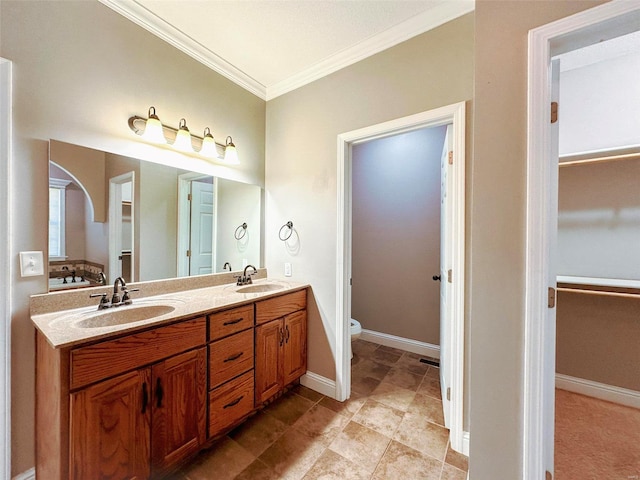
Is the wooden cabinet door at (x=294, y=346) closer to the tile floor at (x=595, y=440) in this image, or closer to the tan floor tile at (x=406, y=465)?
the tan floor tile at (x=406, y=465)

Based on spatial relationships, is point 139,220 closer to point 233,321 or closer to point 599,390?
point 233,321

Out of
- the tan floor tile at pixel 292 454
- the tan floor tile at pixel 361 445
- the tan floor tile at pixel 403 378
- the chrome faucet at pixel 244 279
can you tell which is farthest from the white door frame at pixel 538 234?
the chrome faucet at pixel 244 279

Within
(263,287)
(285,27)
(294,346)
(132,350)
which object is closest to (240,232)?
(263,287)

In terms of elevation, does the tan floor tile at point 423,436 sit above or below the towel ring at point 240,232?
below

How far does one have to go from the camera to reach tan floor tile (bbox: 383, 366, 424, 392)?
7.12 feet

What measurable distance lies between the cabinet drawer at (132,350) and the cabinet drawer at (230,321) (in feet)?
0.20

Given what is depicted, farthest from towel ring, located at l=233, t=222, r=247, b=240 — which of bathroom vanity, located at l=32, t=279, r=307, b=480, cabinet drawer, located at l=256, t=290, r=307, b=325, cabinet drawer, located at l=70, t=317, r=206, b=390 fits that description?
cabinet drawer, located at l=70, t=317, r=206, b=390

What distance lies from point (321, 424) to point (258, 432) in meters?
0.42

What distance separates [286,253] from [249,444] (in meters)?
1.38

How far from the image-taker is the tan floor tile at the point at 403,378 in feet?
7.12

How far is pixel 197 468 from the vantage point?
4.50ft

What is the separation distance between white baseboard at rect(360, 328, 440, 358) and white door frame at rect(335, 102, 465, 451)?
3.64 feet

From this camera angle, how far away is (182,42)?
71.0 inches

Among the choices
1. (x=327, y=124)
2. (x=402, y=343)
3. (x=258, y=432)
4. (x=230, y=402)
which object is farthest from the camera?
(x=402, y=343)
